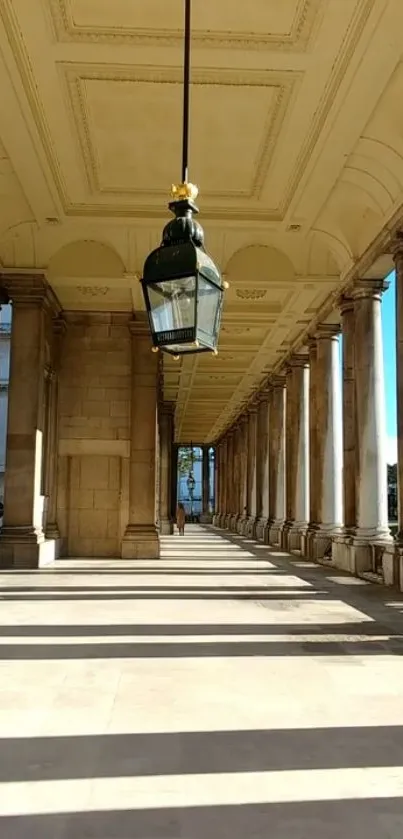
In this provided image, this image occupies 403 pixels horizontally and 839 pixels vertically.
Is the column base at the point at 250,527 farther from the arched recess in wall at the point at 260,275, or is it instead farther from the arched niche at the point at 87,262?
the arched niche at the point at 87,262

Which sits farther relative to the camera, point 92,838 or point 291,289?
Answer: point 291,289

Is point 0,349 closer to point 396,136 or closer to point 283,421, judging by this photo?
point 283,421

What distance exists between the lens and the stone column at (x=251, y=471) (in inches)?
1708

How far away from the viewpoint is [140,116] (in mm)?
14484

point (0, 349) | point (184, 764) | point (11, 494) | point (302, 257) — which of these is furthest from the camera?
point (0, 349)

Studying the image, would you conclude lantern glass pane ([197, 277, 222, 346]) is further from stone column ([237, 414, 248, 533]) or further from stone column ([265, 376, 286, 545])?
stone column ([237, 414, 248, 533])

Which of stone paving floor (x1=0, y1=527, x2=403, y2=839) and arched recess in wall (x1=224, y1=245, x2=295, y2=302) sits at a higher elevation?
arched recess in wall (x1=224, y1=245, x2=295, y2=302)

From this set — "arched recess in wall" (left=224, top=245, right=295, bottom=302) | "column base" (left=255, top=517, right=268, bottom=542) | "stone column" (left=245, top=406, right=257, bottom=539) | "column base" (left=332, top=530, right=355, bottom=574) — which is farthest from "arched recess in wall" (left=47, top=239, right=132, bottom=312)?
"stone column" (left=245, top=406, right=257, bottom=539)

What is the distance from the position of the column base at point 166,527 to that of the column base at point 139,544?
1986 cm

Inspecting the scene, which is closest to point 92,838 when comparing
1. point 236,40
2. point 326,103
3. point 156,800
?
point 156,800

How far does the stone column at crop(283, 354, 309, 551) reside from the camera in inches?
1144

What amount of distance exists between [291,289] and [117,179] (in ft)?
23.8

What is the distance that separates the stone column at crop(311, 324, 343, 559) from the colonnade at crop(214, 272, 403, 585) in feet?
0.10

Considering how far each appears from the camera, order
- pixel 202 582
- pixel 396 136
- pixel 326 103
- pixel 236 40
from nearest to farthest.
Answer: pixel 236 40 < pixel 326 103 < pixel 396 136 < pixel 202 582
